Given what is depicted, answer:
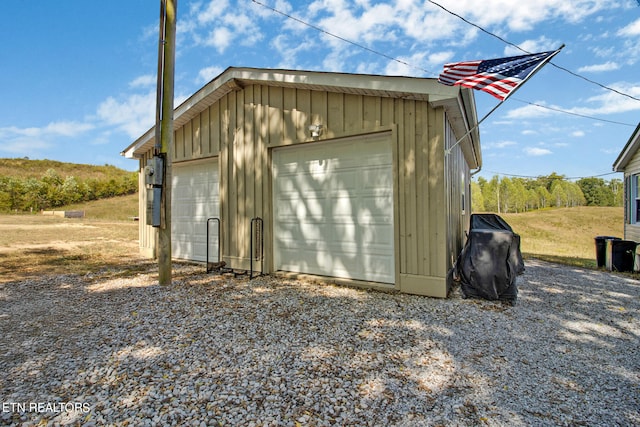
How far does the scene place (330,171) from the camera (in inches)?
195

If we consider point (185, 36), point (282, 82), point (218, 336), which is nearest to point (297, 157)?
point (282, 82)

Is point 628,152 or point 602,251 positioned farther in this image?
point 628,152

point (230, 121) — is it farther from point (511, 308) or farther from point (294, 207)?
point (511, 308)

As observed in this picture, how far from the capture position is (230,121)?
608cm

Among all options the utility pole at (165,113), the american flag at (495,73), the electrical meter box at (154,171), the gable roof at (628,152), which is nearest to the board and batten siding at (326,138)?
the american flag at (495,73)

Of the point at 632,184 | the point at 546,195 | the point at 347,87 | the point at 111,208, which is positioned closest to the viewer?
the point at 347,87

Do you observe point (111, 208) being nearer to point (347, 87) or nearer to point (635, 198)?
point (347, 87)

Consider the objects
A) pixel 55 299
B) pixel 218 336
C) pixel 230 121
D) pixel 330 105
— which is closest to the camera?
pixel 218 336

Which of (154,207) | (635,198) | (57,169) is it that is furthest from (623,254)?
(57,169)

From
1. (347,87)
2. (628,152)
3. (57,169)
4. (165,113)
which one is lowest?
(165,113)

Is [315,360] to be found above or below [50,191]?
below

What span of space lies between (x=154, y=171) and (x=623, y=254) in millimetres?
9911

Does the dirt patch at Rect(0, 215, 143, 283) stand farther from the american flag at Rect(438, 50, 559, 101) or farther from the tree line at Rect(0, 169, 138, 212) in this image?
the tree line at Rect(0, 169, 138, 212)

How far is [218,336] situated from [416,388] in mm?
1840
